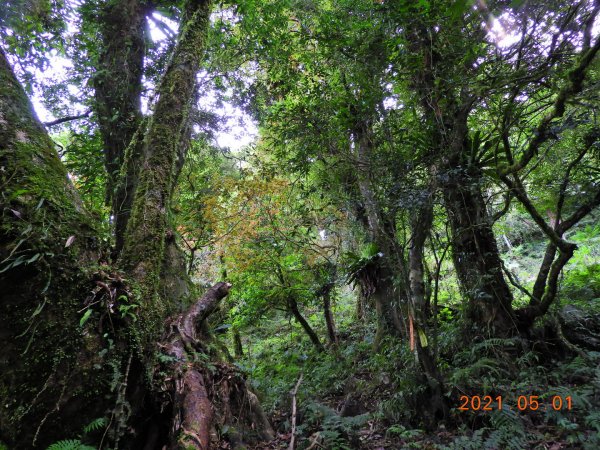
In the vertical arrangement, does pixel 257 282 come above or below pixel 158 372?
above

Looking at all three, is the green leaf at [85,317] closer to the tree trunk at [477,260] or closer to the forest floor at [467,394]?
the forest floor at [467,394]

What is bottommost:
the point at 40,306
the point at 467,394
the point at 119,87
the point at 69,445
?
the point at 467,394

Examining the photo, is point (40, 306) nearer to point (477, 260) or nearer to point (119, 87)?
point (119, 87)

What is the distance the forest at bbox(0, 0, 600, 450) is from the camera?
2.05 m

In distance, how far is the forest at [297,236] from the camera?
2.05 m


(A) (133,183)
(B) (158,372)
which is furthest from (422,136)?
(B) (158,372)

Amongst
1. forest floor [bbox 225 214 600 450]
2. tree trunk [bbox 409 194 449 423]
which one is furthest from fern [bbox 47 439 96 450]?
tree trunk [bbox 409 194 449 423]

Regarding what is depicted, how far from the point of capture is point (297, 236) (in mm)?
7879

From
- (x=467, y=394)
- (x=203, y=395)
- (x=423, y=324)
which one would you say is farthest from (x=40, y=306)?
(x=467, y=394)

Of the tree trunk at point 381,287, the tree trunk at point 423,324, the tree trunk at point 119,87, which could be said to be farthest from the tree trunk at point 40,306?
the tree trunk at point 381,287

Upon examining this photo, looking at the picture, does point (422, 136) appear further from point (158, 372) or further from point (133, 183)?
point (158, 372)

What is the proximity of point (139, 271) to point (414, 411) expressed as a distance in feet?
10.8

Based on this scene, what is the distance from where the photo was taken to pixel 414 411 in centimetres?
386

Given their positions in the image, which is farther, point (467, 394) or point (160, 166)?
point (467, 394)
